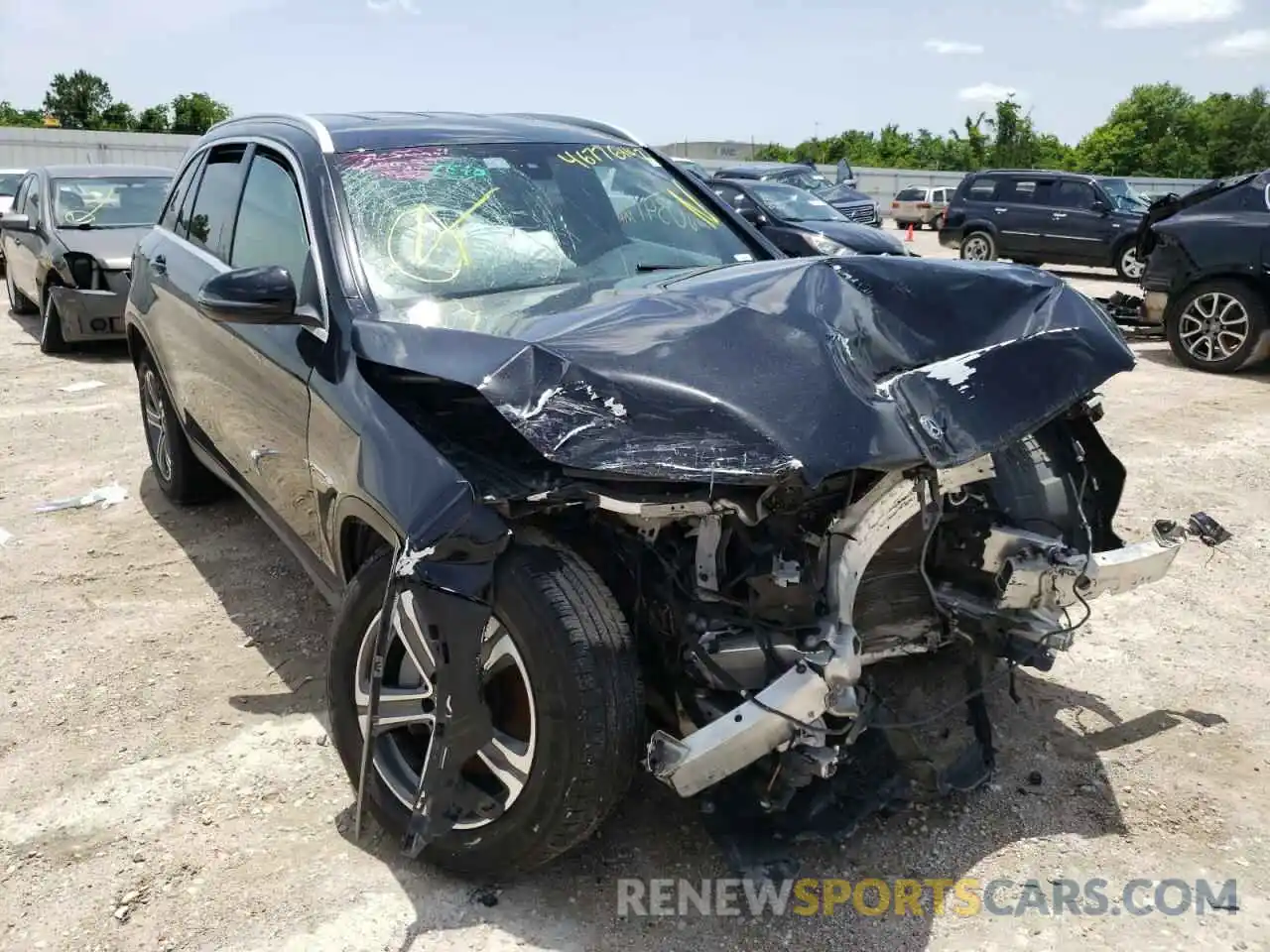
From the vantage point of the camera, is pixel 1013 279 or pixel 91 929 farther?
pixel 1013 279

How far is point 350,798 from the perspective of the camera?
10.2 ft

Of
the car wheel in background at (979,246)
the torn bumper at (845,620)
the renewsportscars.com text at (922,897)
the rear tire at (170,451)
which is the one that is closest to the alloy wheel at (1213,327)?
the torn bumper at (845,620)

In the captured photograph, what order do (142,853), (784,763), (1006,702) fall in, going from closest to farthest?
(784,763)
(142,853)
(1006,702)

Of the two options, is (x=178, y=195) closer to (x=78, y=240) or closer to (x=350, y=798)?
(x=350, y=798)

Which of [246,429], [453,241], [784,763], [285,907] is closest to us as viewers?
[784,763]

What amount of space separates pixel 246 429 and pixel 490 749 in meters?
1.90

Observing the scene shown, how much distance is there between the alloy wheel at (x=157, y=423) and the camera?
5.39 meters

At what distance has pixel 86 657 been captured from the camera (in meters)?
4.04

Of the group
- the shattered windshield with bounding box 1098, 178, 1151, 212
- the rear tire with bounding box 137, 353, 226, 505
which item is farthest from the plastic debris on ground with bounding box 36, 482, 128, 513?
the shattered windshield with bounding box 1098, 178, 1151, 212

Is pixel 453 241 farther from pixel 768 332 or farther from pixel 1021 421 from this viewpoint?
pixel 1021 421

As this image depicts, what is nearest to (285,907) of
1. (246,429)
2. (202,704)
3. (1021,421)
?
(202,704)

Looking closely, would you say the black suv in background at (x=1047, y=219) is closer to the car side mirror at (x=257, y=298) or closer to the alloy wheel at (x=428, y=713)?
the car side mirror at (x=257, y=298)

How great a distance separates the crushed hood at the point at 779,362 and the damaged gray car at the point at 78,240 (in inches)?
274

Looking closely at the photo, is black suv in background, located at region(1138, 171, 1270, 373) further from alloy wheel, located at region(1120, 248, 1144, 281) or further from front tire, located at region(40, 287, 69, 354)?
front tire, located at region(40, 287, 69, 354)
